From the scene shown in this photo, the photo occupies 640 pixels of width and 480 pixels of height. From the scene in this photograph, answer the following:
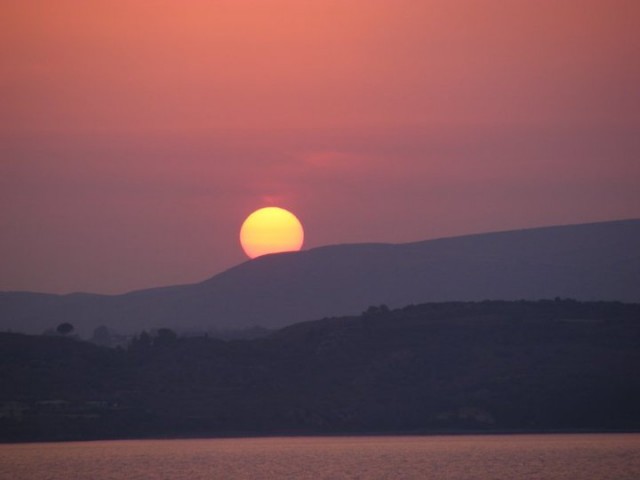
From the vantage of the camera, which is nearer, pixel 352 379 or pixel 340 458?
pixel 340 458

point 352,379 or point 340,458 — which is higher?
point 352,379

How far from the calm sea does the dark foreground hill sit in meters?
5.75

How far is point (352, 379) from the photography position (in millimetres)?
154000

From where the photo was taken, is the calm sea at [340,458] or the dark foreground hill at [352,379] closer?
the calm sea at [340,458]

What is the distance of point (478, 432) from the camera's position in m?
143

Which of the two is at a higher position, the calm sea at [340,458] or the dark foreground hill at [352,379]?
the dark foreground hill at [352,379]

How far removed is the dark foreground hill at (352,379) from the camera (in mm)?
143625

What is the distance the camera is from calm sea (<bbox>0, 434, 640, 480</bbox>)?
96.3 m

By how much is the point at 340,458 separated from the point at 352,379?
4452cm

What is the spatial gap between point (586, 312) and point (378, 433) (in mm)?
39286

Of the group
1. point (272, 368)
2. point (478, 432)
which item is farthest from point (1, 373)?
point (478, 432)

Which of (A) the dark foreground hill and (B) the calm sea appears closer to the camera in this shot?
(B) the calm sea

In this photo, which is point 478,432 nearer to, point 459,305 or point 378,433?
point 378,433

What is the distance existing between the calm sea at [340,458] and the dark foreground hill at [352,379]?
226 inches
